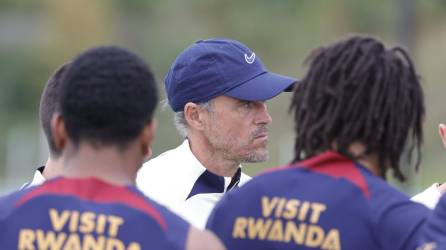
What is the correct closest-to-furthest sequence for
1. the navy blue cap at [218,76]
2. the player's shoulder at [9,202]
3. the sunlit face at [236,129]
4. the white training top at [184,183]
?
the player's shoulder at [9,202], the white training top at [184,183], the navy blue cap at [218,76], the sunlit face at [236,129]

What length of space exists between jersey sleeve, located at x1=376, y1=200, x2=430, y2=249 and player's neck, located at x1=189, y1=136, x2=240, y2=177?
2.13 metres

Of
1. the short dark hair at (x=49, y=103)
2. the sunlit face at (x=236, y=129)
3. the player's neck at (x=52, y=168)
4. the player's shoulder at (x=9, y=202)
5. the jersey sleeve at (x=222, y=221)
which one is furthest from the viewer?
the sunlit face at (x=236, y=129)

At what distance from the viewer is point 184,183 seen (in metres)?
5.88

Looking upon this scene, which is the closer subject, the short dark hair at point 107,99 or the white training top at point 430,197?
the short dark hair at point 107,99

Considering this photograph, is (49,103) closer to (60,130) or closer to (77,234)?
(60,130)

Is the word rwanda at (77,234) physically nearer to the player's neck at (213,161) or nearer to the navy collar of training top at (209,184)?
the navy collar of training top at (209,184)

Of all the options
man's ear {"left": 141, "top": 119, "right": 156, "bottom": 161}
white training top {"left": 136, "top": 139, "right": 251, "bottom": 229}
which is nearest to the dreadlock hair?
man's ear {"left": 141, "top": 119, "right": 156, "bottom": 161}

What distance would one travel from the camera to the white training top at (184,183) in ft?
18.9

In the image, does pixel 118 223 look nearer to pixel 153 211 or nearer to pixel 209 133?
pixel 153 211

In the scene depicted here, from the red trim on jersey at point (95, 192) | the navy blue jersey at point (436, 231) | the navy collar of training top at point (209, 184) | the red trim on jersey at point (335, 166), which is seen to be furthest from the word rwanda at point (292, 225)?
the navy collar of training top at point (209, 184)

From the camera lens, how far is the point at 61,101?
3.99 meters

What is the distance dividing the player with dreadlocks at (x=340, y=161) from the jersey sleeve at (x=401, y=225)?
0.9 inches

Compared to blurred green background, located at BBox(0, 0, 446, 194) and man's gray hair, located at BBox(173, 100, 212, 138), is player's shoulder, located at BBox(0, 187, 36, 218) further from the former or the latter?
blurred green background, located at BBox(0, 0, 446, 194)

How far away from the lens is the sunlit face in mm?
6113
